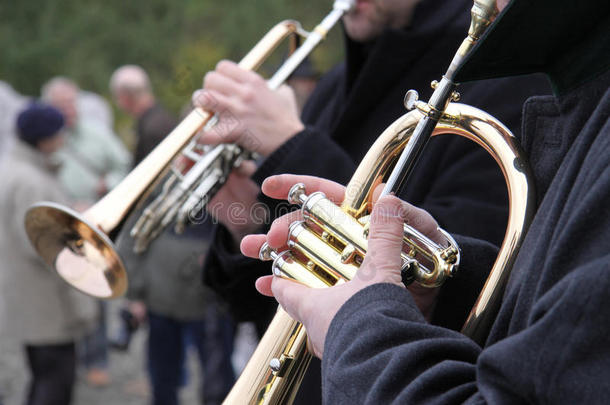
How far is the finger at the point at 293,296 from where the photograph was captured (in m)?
1.05

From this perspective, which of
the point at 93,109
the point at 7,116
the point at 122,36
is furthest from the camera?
the point at 122,36

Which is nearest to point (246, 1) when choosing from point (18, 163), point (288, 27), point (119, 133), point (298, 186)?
point (119, 133)

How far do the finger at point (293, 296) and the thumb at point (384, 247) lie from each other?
0.10m

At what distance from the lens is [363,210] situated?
1.23 m

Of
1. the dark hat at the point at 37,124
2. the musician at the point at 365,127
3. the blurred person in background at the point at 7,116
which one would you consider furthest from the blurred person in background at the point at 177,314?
the blurred person in background at the point at 7,116

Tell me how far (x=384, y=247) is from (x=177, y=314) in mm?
3249

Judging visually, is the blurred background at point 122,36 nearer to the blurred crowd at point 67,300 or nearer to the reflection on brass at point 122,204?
the blurred crowd at point 67,300

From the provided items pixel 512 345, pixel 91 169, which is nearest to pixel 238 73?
pixel 512 345

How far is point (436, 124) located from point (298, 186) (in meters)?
0.27

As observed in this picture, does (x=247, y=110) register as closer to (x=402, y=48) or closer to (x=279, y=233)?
(x=402, y=48)

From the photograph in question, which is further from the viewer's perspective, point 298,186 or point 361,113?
point 361,113

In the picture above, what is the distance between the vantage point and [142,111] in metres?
→ 5.45

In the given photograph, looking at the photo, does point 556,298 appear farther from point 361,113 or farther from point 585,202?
point 361,113

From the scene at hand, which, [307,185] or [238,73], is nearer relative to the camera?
[307,185]
